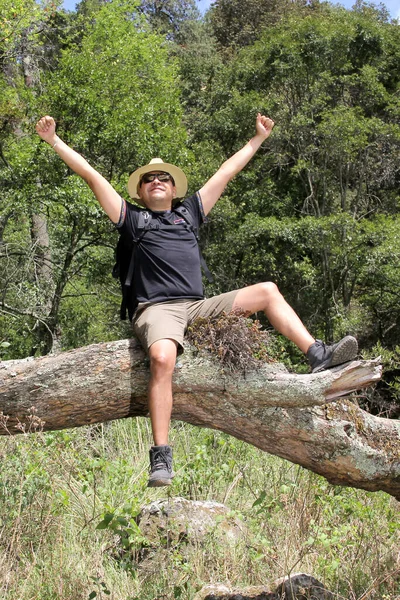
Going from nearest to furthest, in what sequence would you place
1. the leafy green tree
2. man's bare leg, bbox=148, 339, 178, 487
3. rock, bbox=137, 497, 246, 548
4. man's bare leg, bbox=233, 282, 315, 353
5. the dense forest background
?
man's bare leg, bbox=148, 339, 178, 487 → man's bare leg, bbox=233, 282, 315, 353 → rock, bbox=137, 497, 246, 548 → the leafy green tree → the dense forest background

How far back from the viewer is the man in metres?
3.74

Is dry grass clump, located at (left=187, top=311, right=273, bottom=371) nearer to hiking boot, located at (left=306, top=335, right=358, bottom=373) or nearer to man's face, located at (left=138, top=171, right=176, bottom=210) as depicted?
hiking boot, located at (left=306, top=335, right=358, bottom=373)

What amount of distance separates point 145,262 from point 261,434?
118cm

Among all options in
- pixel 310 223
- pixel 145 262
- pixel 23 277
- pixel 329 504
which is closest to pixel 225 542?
pixel 329 504

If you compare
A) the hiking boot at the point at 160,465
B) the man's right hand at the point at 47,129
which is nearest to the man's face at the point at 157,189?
the man's right hand at the point at 47,129

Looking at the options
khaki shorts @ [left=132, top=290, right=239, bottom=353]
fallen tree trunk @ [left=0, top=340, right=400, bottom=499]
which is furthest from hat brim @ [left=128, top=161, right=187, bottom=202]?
fallen tree trunk @ [left=0, top=340, right=400, bottom=499]

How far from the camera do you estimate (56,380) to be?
391cm

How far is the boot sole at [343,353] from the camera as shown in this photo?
12.4ft

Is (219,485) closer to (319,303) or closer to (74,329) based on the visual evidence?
(74,329)

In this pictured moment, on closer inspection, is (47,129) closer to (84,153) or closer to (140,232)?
(140,232)

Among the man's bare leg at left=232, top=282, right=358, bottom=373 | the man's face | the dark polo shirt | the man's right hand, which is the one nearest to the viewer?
the man's bare leg at left=232, top=282, right=358, bottom=373

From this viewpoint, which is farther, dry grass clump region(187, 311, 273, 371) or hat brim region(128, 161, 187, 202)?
hat brim region(128, 161, 187, 202)

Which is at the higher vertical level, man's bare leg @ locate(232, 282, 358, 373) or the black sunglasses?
the black sunglasses

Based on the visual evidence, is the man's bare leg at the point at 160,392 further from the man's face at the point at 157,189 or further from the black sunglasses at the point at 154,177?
the black sunglasses at the point at 154,177
